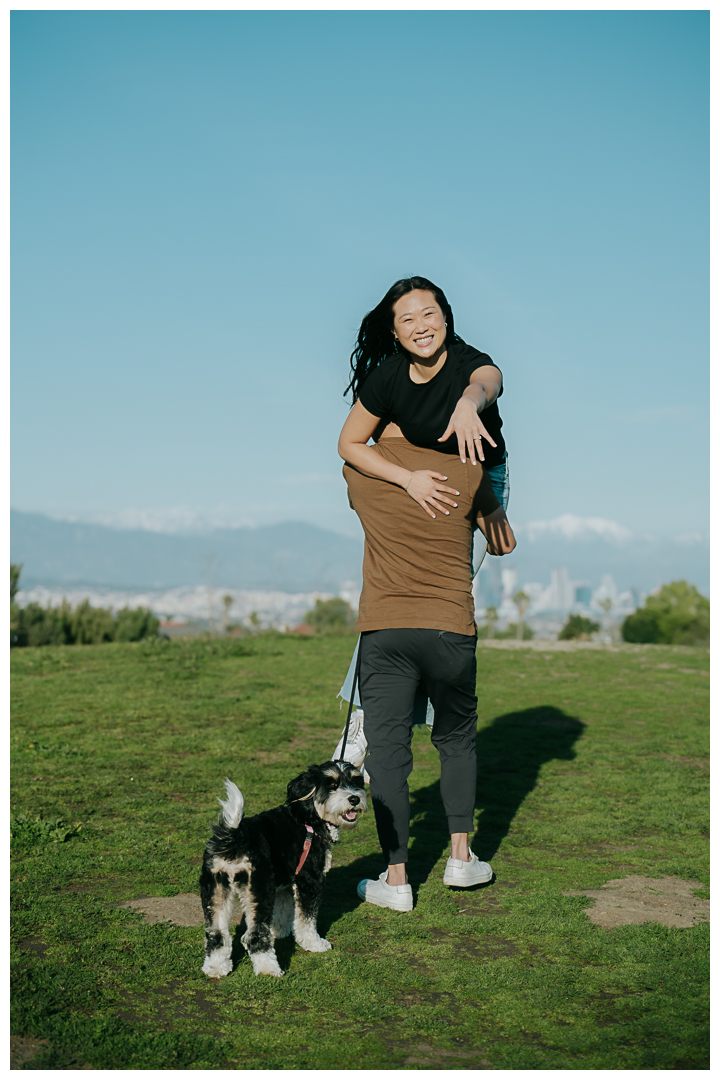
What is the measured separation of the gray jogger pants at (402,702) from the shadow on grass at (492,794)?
0.51 m

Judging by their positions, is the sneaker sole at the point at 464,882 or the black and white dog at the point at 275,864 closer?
the black and white dog at the point at 275,864

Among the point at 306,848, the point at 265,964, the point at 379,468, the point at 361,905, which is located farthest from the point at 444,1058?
the point at 379,468

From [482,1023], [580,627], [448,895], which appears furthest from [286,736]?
[580,627]

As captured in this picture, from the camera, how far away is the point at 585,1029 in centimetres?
321

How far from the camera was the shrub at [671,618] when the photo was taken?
158ft

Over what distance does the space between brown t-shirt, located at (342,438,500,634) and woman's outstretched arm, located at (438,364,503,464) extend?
187 millimetres

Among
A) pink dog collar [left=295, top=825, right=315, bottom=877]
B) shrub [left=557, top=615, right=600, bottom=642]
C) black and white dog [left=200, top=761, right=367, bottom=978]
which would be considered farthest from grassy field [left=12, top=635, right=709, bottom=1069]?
shrub [left=557, top=615, right=600, bottom=642]

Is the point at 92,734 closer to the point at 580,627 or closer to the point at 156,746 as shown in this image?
the point at 156,746

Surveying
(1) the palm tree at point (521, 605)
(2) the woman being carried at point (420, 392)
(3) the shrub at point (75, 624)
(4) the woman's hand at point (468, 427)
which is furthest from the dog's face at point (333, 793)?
(1) the palm tree at point (521, 605)

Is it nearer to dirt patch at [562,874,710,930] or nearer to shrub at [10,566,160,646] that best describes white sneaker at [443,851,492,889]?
dirt patch at [562,874,710,930]

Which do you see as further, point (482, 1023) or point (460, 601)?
point (460, 601)

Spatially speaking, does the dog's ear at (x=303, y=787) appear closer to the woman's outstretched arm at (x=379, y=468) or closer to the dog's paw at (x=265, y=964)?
the dog's paw at (x=265, y=964)
